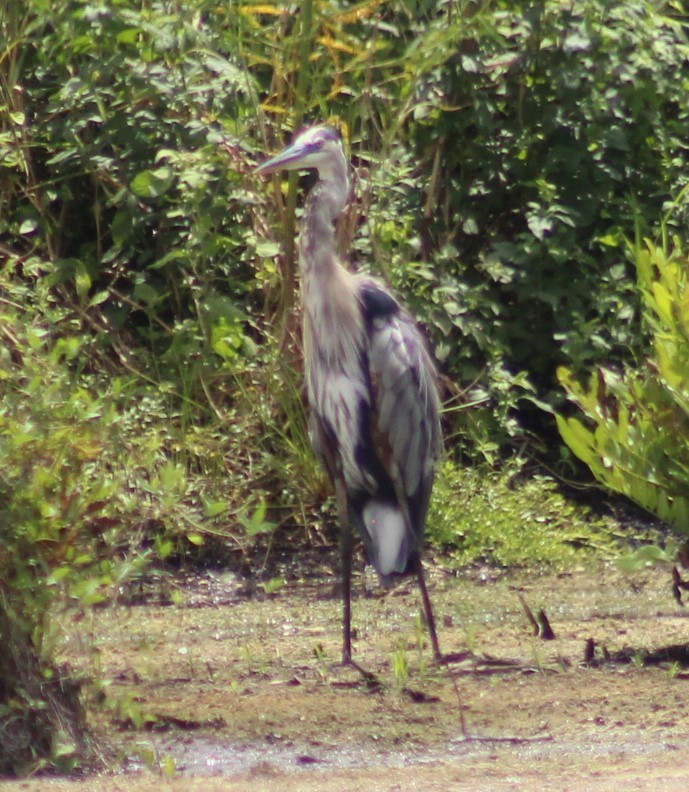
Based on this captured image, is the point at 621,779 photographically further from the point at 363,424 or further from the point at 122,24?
the point at 122,24

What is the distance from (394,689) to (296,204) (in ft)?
9.54

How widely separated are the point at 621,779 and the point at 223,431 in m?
3.43

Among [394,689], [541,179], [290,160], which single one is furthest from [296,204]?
[394,689]

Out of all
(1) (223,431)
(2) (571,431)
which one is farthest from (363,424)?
(1) (223,431)

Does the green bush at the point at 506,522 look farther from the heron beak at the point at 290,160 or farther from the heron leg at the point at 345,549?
the heron beak at the point at 290,160

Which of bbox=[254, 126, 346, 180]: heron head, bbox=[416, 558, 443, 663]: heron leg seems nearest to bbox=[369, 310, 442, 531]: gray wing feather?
bbox=[416, 558, 443, 663]: heron leg

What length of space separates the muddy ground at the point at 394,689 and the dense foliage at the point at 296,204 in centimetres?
44

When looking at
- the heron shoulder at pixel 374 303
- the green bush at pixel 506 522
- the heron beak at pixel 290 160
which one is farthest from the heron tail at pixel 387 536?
the heron beak at pixel 290 160

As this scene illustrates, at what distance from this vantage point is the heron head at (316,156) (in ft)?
18.4

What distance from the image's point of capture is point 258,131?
6871 millimetres

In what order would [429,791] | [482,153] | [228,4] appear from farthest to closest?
[482,153]
[228,4]
[429,791]

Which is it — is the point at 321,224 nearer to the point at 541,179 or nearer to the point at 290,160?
the point at 290,160

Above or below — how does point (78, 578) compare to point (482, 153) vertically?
below

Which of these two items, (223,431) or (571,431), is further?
(223,431)
